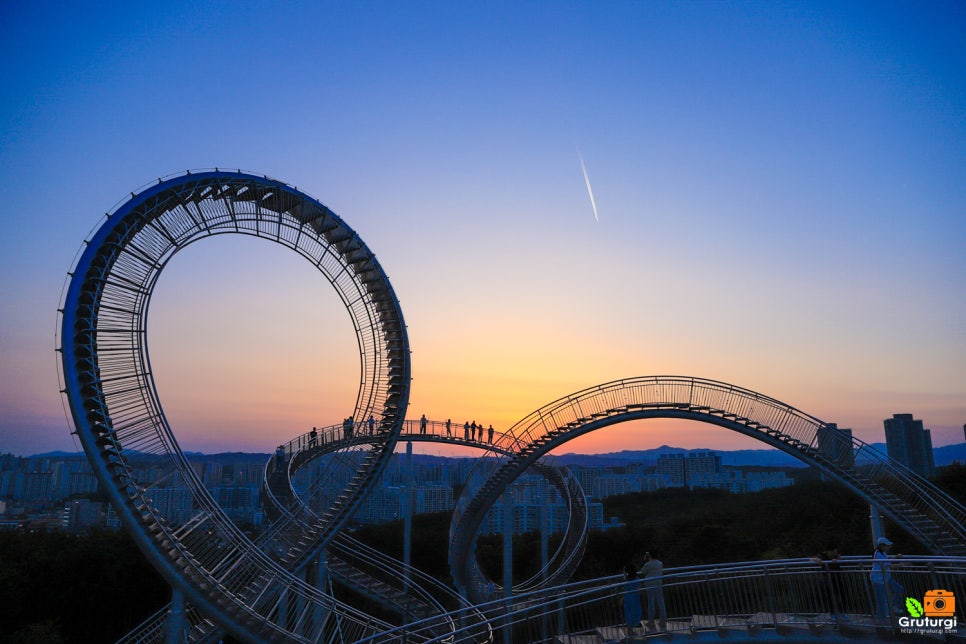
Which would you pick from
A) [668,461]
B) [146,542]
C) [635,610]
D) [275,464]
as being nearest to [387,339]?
[275,464]

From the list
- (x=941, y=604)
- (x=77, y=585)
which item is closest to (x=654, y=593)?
(x=941, y=604)

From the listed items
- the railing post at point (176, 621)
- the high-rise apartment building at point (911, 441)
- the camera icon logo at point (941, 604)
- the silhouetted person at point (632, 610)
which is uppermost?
the high-rise apartment building at point (911, 441)

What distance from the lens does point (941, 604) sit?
31.3 ft

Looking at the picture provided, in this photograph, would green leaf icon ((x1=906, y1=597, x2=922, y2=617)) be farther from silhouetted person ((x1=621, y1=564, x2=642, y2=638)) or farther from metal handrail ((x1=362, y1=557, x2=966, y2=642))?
silhouetted person ((x1=621, y1=564, x2=642, y2=638))

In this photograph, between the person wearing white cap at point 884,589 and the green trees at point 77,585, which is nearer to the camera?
the person wearing white cap at point 884,589

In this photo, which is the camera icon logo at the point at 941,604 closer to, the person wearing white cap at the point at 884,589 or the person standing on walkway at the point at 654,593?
the person wearing white cap at the point at 884,589

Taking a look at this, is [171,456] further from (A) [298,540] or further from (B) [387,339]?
(B) [387,339]

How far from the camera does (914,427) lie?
1207 inches

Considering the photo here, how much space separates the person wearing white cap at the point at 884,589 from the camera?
380 inches

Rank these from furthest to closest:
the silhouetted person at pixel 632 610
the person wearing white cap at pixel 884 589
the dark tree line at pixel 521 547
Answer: the dark tree line at pixel 521 547 < the silhouetted person at pixel 632 610 < the person wearing white cap at pixel 884 589

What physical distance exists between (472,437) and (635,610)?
1315 cm

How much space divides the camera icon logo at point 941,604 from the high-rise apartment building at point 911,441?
941 inches

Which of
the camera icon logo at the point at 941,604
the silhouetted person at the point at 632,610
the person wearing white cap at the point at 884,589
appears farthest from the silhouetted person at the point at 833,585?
the silhouetted person at the point at 632,610

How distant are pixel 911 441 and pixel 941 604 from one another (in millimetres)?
25392
